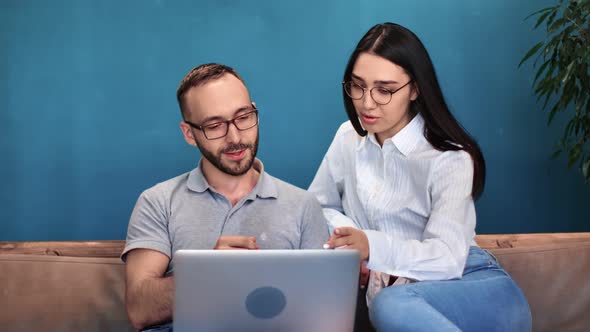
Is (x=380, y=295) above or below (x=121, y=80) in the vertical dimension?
below

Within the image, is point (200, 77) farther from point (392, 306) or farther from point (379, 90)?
point (392, 306)

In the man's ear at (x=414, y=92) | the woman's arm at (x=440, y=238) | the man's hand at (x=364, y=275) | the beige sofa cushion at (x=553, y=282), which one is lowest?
the beige sofa cushion at (x=553, y=282)

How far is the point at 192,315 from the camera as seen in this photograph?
1.34 metres

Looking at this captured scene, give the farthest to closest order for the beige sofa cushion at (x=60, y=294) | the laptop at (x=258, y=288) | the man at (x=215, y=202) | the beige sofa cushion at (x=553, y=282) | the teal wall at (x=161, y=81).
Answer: the teal wall at (x=161, y=81) < the beige sofa cushion at (x=553, y=282) < the beige sofa cushion at (x=60, y=294) < the man at (x=215, y=202) < the laptop at (x=258, y=288)

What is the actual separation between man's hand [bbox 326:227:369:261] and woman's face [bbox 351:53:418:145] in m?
0.37

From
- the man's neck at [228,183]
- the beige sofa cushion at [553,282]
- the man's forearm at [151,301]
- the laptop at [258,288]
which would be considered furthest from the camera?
the beige sofa cushion at [553,282]

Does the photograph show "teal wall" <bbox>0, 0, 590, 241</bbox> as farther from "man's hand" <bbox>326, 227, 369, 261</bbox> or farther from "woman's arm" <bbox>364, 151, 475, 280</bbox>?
"man's hand" <bbox>326, 227, 369, 261</bbox>

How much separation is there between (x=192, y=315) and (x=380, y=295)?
2.21ft

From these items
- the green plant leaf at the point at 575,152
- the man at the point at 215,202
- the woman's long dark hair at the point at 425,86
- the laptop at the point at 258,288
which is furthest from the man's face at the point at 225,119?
the green plant leaf at the point at 575,152

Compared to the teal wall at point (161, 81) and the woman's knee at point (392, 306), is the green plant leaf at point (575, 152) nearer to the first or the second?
the teal wall at point (161, 81)

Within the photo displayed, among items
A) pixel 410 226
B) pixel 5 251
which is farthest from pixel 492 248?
pixel 5 251

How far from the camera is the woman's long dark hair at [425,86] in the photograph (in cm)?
209

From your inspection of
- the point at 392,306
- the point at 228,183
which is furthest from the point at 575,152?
the point at 228,183

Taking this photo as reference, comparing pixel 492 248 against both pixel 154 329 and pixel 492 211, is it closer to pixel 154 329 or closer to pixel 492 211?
pixel 492 211
